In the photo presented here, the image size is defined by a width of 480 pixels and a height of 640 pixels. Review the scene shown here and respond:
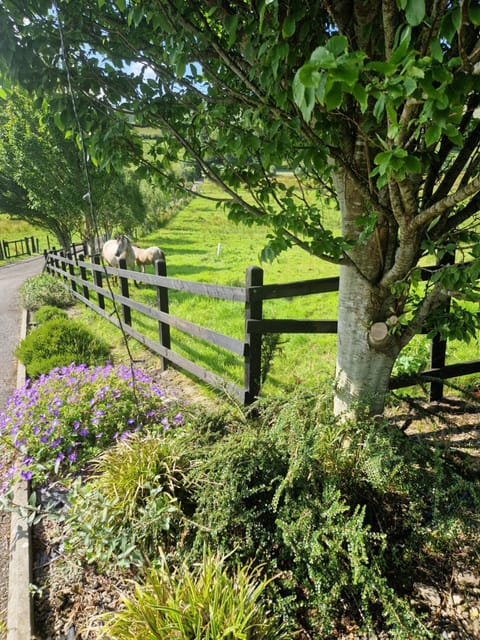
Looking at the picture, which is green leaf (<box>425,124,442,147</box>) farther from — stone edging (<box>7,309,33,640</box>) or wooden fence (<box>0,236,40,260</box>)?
wooden fence (<box>0,236,40,260</box>)

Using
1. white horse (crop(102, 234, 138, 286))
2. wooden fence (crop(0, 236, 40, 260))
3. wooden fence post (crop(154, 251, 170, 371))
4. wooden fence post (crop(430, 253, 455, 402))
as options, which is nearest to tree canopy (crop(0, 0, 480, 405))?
wooden fence post (crop(430, 253, 455, 402))

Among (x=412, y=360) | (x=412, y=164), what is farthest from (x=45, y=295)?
(x=412, y=164)

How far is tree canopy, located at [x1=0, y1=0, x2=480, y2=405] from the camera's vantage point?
1.31 m

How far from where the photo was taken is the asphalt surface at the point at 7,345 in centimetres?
231

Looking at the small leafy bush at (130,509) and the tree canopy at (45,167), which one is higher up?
the tree canopy at (45,167)

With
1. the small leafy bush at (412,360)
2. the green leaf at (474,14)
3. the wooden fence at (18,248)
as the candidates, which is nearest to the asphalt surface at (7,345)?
the green leaf at (474,14)

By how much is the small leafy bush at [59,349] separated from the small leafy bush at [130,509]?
2.53 m

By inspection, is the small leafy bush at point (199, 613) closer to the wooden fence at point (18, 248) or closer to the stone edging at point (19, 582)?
the stone edging at point (19, 582)

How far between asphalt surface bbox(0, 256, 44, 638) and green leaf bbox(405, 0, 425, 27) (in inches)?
120

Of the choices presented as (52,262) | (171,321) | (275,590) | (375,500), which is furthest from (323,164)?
(52,262)

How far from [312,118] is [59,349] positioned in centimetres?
447

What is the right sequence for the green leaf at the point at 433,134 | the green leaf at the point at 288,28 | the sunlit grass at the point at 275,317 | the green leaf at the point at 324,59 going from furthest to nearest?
the sunlit grass at the point at 275,317 < the green leaf at the point at 288,28 < the green leaf at the point at 433,134 < the green leaf at the point at 324,59

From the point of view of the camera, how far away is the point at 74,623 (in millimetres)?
1839

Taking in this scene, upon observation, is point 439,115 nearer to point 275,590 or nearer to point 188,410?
point 275,590
